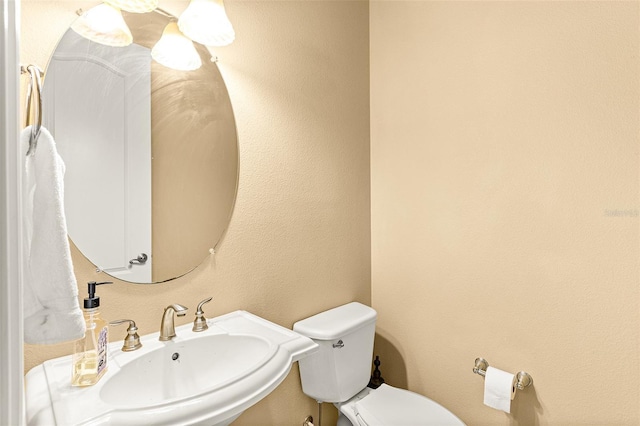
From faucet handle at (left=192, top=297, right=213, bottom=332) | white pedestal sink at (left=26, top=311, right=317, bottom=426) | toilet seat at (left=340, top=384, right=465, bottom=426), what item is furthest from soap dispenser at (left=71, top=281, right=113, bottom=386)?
toilet seat at (left=340, top=384, right=465, bottom=426)

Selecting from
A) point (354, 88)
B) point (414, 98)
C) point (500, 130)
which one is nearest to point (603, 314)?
point (500, 130)

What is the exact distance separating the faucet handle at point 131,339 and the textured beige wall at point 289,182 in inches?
2.7

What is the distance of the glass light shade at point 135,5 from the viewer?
997 millimetres

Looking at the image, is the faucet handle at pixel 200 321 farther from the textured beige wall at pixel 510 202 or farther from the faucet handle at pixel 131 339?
the textured beige wall at pixel 510 202

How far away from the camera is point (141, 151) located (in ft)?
3.56

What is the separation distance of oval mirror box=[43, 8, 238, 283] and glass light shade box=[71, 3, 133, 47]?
16 mm

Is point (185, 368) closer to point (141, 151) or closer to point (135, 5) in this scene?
point (141, 151)

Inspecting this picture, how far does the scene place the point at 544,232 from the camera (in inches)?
52.3

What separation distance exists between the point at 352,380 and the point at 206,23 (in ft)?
4.62

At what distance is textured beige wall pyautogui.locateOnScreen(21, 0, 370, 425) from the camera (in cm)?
124

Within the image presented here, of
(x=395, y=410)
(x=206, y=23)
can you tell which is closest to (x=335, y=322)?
(x=395, y=410)

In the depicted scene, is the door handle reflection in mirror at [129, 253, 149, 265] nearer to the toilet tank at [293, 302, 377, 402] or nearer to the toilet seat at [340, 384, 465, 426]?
the toilet tank at [293, 302, 377, 402]

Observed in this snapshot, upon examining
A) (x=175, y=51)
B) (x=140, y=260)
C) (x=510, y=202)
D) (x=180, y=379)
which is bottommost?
(x=180, y=379)

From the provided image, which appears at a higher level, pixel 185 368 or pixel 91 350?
pixel 91 350
